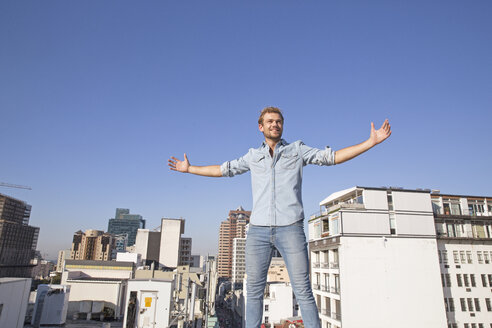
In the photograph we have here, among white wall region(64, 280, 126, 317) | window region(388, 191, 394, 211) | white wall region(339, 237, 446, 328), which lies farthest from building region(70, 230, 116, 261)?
window region(388, 191, 394, 211)

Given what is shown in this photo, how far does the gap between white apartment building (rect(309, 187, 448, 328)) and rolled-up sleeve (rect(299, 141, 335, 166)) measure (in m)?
32.3

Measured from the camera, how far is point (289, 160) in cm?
407

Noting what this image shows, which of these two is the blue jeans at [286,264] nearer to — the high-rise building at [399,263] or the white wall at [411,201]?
the high-rise building at [399,263]

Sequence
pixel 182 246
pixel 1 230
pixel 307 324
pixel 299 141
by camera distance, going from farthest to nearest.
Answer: pixel 1 230 → pixel 182 246 → pixel 299 141 → pixel 307 324

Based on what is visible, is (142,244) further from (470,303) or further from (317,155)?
(317,155)

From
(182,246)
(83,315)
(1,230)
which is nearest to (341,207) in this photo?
(83,315)

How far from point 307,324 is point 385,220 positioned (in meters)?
36.1

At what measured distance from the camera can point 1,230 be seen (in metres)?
98.1

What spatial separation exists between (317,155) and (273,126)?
78 cm

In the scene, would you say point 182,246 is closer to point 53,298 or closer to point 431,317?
point 53,298

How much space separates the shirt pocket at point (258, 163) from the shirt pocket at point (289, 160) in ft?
0.93

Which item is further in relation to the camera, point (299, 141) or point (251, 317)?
point (299, 141)

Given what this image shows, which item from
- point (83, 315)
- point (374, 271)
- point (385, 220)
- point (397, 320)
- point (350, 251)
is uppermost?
point (385, 220)

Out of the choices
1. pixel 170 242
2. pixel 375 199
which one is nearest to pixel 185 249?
pixel 170 242
